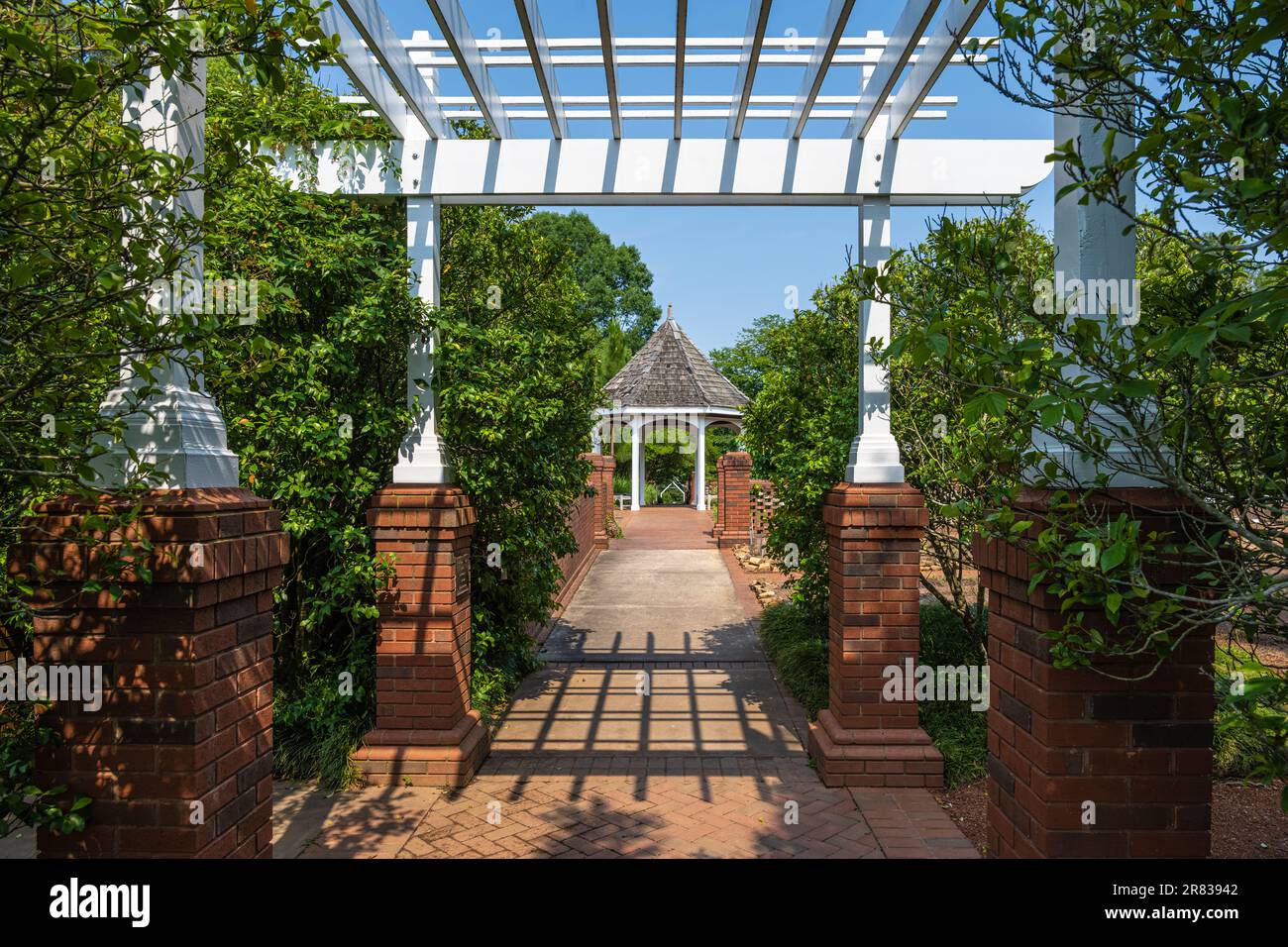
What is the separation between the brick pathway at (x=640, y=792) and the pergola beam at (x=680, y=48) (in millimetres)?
4157

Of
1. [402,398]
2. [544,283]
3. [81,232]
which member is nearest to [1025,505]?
[81,232]

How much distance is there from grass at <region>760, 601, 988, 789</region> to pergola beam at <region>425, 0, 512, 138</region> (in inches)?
198

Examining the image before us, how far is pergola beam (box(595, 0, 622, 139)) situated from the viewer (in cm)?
393

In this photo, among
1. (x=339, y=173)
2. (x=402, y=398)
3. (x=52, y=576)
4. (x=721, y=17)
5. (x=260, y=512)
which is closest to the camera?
(x=52, y=576)

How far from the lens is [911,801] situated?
16.1 feet

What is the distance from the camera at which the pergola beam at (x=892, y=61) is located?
3.89 metres

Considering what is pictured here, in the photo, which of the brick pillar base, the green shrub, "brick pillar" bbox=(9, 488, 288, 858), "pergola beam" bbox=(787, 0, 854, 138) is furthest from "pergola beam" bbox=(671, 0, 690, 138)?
the green shrub

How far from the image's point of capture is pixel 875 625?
5.18 meters

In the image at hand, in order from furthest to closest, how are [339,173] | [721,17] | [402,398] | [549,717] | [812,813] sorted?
[549,717] < [402,398] < [339,173] < [812,813] < [721,17]

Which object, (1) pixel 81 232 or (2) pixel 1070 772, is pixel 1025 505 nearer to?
(2) pixel 1070 772

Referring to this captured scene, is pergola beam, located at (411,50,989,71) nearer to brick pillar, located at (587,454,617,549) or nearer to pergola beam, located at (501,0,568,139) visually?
pergola beam, located at (501,0,568,139)

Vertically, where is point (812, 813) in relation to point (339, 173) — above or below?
below
